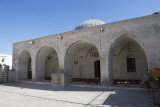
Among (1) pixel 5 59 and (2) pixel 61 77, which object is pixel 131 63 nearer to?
(2) pixel 61 77

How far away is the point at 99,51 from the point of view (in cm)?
859

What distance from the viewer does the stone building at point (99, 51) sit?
7.12 m

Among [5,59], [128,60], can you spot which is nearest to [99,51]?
[128,60]

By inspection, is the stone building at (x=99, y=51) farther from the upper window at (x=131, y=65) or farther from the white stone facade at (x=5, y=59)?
the white stone facade at (x=5, y=59)

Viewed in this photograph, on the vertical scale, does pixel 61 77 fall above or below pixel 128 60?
below

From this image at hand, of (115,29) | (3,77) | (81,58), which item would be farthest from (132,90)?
(3,77)

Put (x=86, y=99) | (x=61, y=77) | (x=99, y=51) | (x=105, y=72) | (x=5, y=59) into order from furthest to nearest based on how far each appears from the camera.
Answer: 1. (x=5, y=59)
2. (x=61, y=77)
3. (x=99, y=51)
4. (x=105, y=72)
5. (x=86, y=99)

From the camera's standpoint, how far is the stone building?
280 inches

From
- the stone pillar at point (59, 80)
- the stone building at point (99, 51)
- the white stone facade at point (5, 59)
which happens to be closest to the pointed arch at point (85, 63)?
the stone building at point (99, 51)

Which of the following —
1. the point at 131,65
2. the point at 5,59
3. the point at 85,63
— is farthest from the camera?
the point at 5,59

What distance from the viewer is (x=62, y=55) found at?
33.5 ft


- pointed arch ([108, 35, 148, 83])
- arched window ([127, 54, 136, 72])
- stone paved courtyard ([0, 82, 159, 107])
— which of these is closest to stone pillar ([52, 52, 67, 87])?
stone paved courtyard ([0, 82, 159, 107])

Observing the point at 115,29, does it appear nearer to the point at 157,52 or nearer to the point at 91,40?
the point at 91,40

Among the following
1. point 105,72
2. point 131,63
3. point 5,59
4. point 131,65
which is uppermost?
point 5,59
